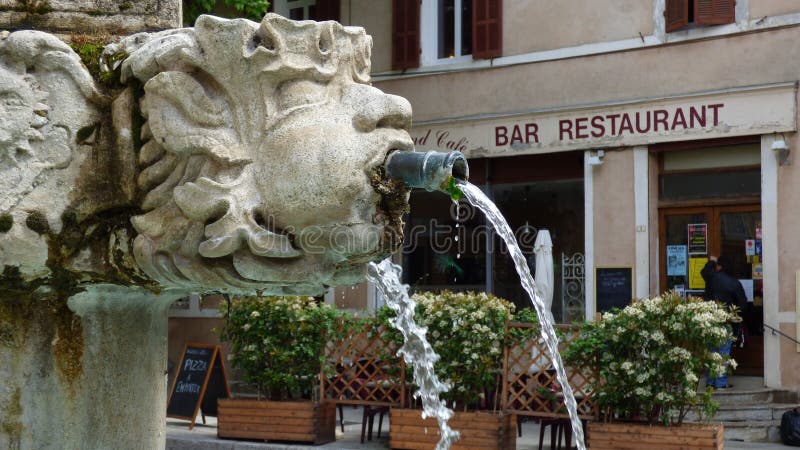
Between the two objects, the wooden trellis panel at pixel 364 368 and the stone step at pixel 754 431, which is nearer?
the wooden trellis panel at pixel 364 368

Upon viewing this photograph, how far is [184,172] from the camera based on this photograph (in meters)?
2.99

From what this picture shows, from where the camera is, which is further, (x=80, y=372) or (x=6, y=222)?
(x=80, y=372)

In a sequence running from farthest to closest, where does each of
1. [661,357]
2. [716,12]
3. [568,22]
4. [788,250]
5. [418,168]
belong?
1. [568,22]
2. [716,12]
3. [788,250]
4. [661,357]
5. [418,168]

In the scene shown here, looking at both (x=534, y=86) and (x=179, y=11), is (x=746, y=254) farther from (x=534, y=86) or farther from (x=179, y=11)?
(x=179, y=11)

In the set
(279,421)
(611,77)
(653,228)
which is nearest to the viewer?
(279,421)

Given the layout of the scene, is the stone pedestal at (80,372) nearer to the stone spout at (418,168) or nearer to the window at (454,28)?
the stone spout at (418,168)

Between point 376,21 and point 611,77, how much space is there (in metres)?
3.85

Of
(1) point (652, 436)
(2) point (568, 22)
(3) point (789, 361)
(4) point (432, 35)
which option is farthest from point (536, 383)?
(4) point (432, 35)

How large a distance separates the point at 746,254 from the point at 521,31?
171 inches

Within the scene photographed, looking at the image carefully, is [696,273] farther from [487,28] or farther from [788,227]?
[487,28]

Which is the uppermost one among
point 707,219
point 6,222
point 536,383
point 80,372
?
point 707,219

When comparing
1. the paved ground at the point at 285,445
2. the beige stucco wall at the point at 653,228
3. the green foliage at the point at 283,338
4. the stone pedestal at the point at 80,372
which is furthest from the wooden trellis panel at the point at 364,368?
the stone pedestal at the point at 80,372

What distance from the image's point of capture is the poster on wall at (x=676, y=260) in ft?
46.5

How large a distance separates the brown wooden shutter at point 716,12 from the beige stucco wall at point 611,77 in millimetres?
244
